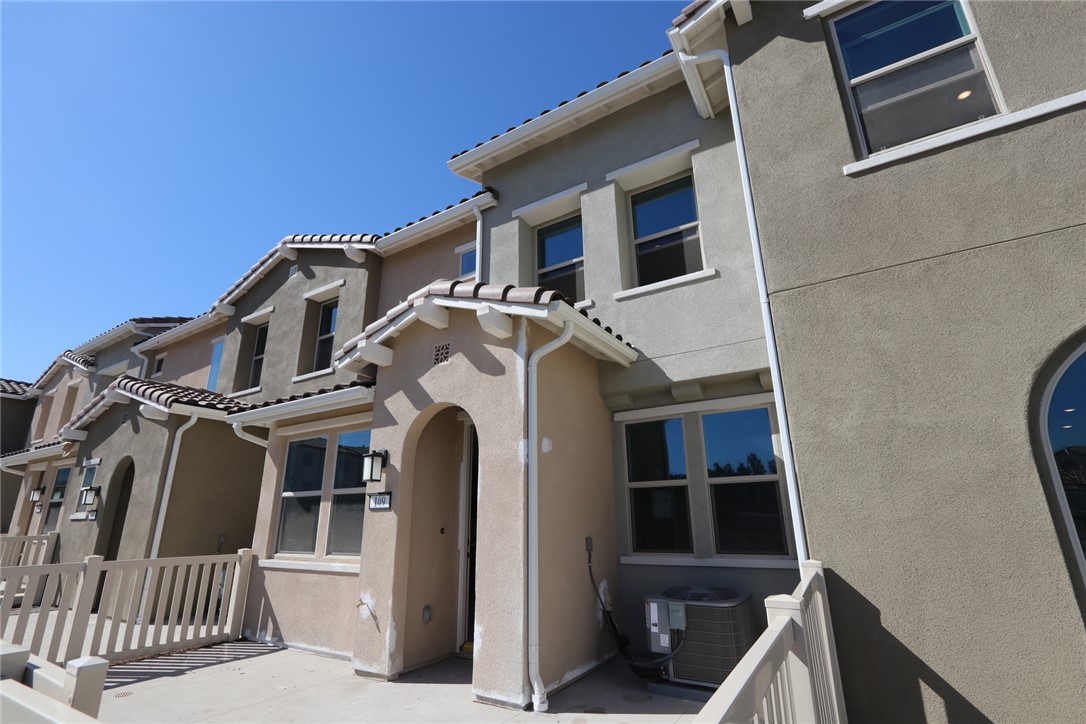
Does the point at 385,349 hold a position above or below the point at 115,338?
below

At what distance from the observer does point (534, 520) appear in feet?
15.9

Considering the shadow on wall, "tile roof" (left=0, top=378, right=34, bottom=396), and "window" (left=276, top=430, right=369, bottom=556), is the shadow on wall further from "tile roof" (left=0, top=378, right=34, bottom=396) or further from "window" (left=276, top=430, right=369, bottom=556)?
"tile roof" (left=0, top=378, right=34, bottom=396)

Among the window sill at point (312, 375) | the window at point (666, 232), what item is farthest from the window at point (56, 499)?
the window at point (666, 232)

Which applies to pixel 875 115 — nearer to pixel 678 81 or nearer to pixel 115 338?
pixel 678 81

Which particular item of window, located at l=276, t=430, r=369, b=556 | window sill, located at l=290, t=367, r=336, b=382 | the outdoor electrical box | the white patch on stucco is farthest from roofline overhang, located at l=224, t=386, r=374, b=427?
the outdoor electrical box

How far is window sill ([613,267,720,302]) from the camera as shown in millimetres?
6106

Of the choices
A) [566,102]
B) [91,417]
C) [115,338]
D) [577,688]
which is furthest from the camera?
[115,338]

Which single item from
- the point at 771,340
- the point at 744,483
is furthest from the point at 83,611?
the point at 771,340

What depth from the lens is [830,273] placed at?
164 inches

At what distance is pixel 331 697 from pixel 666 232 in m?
6.91

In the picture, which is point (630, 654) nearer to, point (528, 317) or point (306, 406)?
point (528, 317)

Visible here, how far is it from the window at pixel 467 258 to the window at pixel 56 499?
12343 mm

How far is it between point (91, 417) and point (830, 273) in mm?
14282

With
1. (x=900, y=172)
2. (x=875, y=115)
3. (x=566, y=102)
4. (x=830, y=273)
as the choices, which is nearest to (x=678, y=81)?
(x=566, y=102)
